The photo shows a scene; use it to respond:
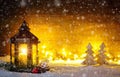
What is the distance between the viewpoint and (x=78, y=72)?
32.1 feet

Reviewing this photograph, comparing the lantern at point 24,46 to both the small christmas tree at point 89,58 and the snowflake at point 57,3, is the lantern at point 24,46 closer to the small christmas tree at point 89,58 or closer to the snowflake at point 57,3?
the small christmas tree at point 89,58

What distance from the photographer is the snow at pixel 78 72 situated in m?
9.29

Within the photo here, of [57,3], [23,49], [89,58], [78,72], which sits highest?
[57,3]

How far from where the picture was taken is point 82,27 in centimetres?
1267

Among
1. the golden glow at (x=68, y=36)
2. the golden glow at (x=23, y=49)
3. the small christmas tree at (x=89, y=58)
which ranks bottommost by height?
the small christmas tree at (x=89, y=58)

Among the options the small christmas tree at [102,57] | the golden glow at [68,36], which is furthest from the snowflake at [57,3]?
the small christmas tree at [102,57]

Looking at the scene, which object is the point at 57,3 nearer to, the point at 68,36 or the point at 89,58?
the point at 68,36

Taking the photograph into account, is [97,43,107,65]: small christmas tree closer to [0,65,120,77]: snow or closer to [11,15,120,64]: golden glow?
[0,65,120,77]: snow

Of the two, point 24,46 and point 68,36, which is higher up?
point 68,36

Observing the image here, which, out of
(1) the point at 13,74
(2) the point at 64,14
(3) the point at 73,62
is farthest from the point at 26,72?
(2) the point at 64,14

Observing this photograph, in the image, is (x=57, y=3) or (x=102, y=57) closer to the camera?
(x=102, y=57)

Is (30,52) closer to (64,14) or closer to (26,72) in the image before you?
(26,72)

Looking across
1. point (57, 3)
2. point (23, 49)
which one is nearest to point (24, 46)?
point (23, 49)

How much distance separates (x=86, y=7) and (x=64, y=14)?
31.7 inches
